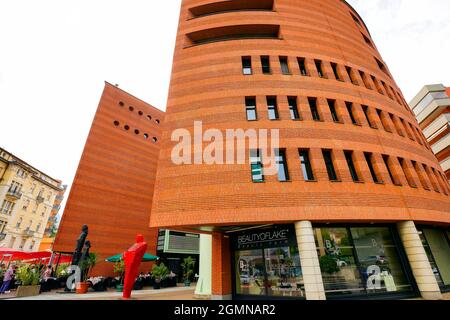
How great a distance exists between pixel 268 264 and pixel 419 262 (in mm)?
7516

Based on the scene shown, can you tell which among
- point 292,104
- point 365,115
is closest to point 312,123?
point 292,104

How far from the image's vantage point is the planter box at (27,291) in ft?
38.8

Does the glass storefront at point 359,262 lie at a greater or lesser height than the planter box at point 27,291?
greater

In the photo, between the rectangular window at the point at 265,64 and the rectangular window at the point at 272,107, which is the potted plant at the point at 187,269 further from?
the rectangular window at the point at 265,64

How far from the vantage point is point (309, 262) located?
9719mm

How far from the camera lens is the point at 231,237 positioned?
43.9 ft

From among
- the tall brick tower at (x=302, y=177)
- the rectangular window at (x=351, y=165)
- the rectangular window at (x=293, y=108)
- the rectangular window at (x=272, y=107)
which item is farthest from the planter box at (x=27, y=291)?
the rectangular window at (x=351, y=165)

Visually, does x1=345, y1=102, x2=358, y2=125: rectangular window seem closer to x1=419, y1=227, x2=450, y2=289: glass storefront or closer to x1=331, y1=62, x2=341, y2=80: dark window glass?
x1=331, y1=62, x2=341, y2=80: dark window glass

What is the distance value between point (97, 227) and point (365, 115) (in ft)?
99.2

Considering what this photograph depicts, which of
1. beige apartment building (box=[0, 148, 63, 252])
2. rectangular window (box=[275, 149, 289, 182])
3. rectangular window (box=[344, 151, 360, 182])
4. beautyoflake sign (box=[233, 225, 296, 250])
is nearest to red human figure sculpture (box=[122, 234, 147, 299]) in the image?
beautyoflake sign (box=[233, 225, 296, 250])

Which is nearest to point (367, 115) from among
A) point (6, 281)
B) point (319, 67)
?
point (319, 67)

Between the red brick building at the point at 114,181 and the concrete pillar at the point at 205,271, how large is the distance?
17543 millimetres

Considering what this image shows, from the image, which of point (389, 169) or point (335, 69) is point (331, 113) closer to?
point (335, 69)

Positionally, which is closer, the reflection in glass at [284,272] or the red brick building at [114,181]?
the reflection in glass at [284,272]
